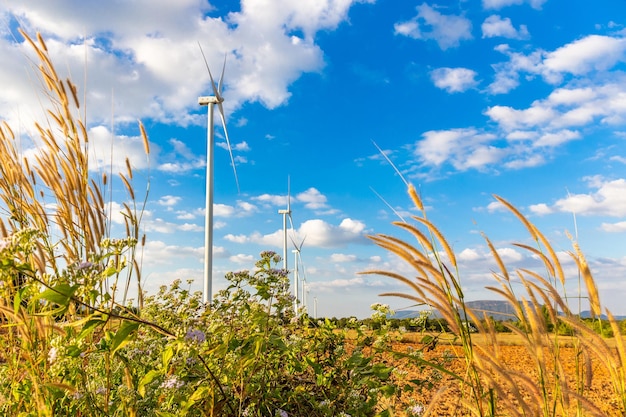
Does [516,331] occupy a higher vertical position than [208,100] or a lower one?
→ lower

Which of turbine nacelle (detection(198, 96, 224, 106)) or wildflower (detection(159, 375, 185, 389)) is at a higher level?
turbine nacelle (detection(198, 96, 224, 106))

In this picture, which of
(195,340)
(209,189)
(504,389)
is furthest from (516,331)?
(209,189)

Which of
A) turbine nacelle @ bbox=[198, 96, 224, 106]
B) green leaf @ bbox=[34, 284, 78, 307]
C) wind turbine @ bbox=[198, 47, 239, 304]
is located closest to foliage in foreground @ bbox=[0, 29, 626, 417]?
green leaf @ bbox=[34, 284, 78, 307]

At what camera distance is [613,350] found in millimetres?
2268

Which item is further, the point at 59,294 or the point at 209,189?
the point at 209,189

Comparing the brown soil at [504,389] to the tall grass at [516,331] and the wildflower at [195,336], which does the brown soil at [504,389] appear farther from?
the wildflower at [195,336]

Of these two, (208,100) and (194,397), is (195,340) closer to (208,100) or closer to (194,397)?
(194,397)

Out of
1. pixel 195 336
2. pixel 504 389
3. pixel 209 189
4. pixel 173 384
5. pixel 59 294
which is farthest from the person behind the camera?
pixel 209 189

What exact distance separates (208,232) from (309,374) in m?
12.3

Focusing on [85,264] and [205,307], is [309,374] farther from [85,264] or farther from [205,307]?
[85,264]

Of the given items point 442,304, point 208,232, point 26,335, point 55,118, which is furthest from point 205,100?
point 442,304

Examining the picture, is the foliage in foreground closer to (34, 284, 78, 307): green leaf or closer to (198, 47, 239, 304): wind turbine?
(34, 284, 78, 307): green leaf

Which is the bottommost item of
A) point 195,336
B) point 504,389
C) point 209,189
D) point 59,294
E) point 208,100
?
→ point 504,389

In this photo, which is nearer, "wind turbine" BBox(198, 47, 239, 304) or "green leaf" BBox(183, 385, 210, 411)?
"green leaf" BBox(183, 385, 210, 411)
